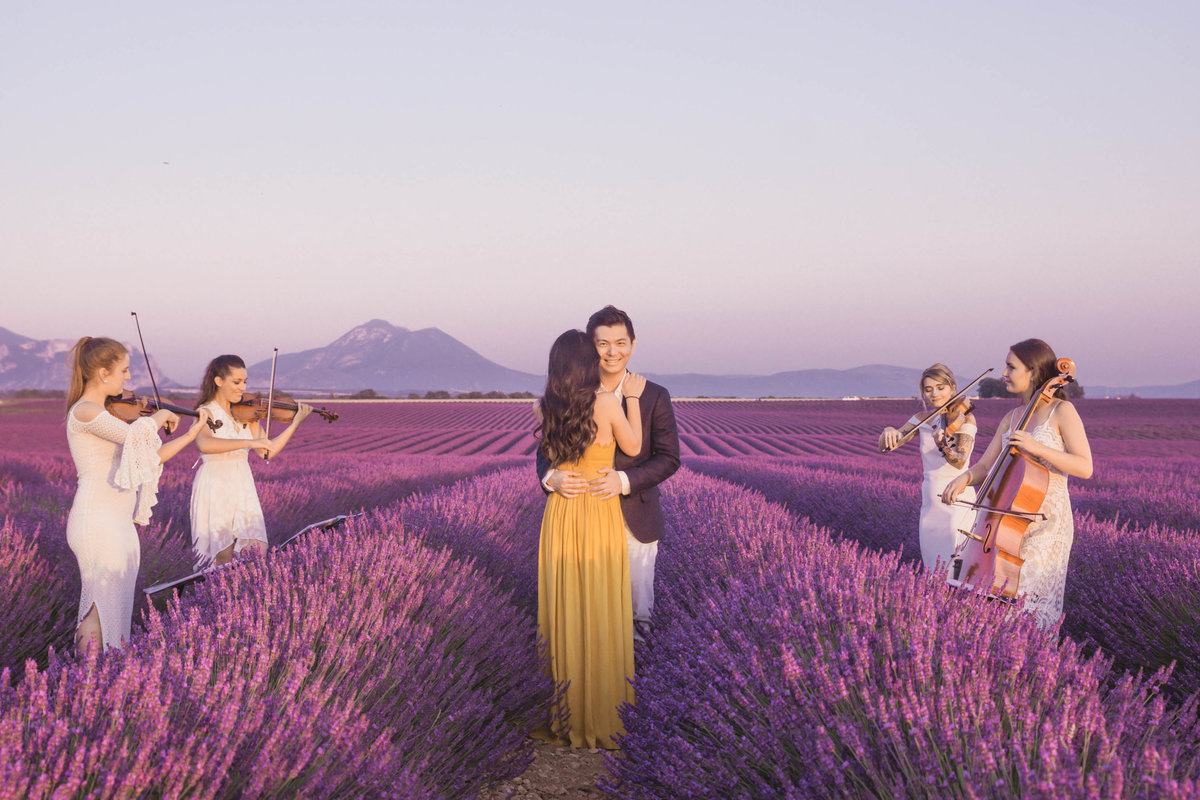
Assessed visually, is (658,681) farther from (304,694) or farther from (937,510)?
(937,510)

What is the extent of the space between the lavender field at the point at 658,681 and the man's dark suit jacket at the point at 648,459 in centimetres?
39

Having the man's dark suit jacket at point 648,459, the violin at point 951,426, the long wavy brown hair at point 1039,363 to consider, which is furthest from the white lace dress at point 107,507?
the violin at point 951,426

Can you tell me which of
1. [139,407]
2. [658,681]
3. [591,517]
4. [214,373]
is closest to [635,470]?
[591,517]

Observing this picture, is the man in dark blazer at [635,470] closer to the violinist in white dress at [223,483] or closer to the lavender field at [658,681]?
the lavender field at [658,681]

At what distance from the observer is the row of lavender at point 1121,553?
110 inches

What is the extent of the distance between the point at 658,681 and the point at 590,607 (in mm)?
635

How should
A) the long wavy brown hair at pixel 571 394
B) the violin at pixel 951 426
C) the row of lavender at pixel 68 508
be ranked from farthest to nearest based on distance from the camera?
the violin at pixel 951 426
the row of lavender at pixel 68 508
the long wavy brown hair at pixel 571 394

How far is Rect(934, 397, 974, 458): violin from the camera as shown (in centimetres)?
379

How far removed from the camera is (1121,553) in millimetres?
3672

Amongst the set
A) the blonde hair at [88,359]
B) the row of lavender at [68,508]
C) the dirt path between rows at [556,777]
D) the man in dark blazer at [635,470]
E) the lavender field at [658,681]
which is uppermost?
the blonde hair at [88,359]

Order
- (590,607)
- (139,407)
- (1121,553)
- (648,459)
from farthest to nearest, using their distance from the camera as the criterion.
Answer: (139,407) → (1121,553) → (648,459) → (590,607)

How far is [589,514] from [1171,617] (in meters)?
2.26

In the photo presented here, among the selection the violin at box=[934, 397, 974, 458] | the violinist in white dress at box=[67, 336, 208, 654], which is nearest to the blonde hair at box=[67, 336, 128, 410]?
the violinist in white dress at box=[67, 336, 208, 654]

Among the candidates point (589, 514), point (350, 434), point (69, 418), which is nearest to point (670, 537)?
point (589, 514)
